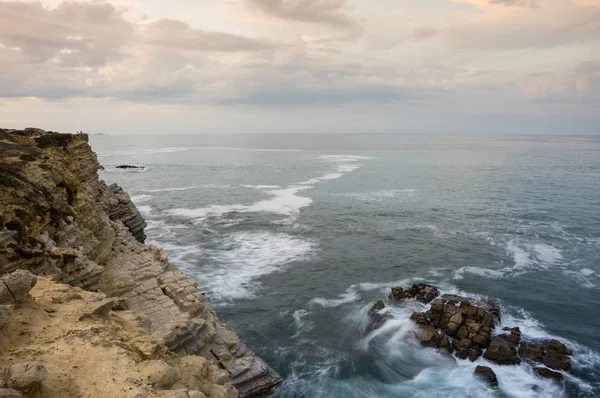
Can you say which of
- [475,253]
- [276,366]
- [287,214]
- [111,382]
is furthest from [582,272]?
[111,382]

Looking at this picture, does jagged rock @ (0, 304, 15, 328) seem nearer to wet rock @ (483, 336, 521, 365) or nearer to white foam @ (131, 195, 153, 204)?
wet rock @ (483, 336, 521, 365)

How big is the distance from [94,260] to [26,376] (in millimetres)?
15676

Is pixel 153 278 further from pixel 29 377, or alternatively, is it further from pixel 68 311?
pixel 29 377

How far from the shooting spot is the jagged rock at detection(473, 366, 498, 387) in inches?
953

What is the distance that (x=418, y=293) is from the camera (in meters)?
35.0

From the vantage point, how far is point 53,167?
2823 centimetres

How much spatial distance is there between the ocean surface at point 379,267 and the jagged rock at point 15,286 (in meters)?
15.3

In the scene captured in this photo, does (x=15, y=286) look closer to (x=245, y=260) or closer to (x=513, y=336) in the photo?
(x=513, y=336)

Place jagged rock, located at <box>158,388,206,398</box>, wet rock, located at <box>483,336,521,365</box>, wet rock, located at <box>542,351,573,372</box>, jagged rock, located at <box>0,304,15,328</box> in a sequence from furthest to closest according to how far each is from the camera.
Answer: wet rock, located at <box>483,336,521,365</box>
wet rock, located at <box>542,351,573,372</box>
jagged rock, located at <box>0,304,15,328</box>
jagged rock, located at <box>158,388,206,398</box>

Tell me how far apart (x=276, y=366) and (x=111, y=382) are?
16.4 m

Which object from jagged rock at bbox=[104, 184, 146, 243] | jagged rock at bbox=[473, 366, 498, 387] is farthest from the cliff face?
jagged rock at bbox=[473, 366, 498, 387]

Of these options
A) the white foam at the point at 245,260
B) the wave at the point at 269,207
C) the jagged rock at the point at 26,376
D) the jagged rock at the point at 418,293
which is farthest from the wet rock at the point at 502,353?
the wave at the point at 269,207

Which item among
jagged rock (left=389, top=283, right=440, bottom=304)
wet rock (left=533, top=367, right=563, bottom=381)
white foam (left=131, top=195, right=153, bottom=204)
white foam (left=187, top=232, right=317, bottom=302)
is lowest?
wet rock (left=533, top=367, right=563, bottom=381)

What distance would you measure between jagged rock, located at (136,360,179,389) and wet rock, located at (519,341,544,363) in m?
23.8
